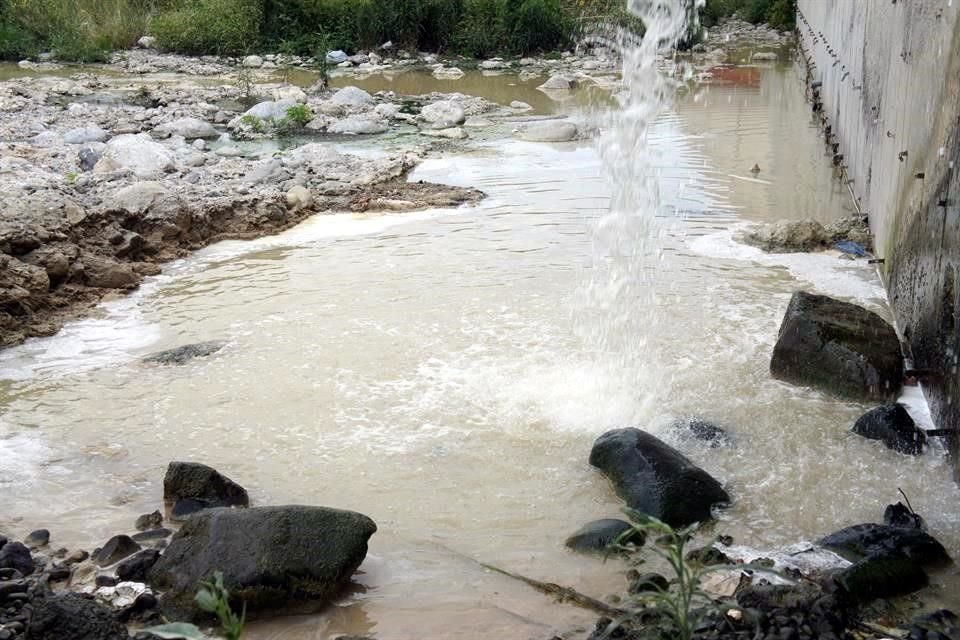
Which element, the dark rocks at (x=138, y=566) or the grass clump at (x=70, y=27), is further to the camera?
the grass clump at (x=70, y=27)

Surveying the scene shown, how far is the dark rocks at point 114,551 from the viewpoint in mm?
4301

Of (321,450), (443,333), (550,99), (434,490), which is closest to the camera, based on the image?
(434,490)

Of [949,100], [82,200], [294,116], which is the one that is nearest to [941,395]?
[949,100]

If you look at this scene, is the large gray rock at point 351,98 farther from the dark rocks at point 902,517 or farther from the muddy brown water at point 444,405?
the dark rocks at point 902,517

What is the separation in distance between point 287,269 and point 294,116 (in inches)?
338

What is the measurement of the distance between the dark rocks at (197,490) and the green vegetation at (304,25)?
996 inches

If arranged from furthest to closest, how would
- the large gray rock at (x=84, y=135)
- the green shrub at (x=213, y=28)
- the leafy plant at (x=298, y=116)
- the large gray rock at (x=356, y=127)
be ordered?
the green shrub at (x=213, y=28) < the leafy plant at (x=298, y=116) < the large gray rock at (x=356, y=127) < the large gray rock at (x=84, y=135)

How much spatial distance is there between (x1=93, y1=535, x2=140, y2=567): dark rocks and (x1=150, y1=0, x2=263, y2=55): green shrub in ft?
86.5

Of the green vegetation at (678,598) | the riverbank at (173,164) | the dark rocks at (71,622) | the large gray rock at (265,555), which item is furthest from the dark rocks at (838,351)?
the riverbank at (173,164)

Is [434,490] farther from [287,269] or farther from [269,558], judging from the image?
[287,269]

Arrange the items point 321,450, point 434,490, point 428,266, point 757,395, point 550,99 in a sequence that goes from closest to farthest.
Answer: point 434,490
point 321,450
point 757,395
point 428,266
point 550,99

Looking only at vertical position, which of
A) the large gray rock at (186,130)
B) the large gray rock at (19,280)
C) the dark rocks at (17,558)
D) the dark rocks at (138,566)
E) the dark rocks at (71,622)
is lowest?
the dark rocks at (138,566)

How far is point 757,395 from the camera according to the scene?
20.0 ft

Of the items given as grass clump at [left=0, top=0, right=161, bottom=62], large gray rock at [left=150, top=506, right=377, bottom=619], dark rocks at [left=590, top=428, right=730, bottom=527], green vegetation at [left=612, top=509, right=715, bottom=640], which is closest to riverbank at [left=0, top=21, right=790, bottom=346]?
grass clump at [left=0, top=0, right=161, bottom=62]
